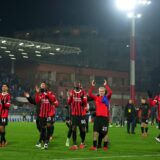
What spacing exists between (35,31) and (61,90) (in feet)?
85.7

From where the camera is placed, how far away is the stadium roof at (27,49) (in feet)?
A: 176

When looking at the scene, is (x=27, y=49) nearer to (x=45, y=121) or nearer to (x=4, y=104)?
(x=4, y=104)

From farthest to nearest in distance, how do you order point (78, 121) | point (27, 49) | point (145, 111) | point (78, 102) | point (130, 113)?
point (27, 49)
point (130, 113)
point (145, 111)
point (78, 102)
point (78, 121)

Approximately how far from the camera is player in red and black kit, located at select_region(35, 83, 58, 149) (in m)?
15.2

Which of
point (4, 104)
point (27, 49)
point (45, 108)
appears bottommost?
point (45, 108)

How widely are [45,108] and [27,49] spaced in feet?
144

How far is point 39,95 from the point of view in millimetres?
15570

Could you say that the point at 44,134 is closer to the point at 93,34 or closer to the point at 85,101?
the point at 85,101

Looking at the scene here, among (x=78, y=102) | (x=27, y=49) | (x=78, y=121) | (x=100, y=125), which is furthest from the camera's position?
(x=27, y=49)

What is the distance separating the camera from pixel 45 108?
15.3 metres

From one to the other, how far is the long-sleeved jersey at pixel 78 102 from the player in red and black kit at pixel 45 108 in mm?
691

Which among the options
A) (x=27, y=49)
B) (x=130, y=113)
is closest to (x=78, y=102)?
(x=130, y=113)

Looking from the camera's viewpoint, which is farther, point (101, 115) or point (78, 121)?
point (78, 121)

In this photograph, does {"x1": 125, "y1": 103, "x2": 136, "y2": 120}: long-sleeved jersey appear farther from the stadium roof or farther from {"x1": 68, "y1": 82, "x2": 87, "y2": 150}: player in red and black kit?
the stadium roof
